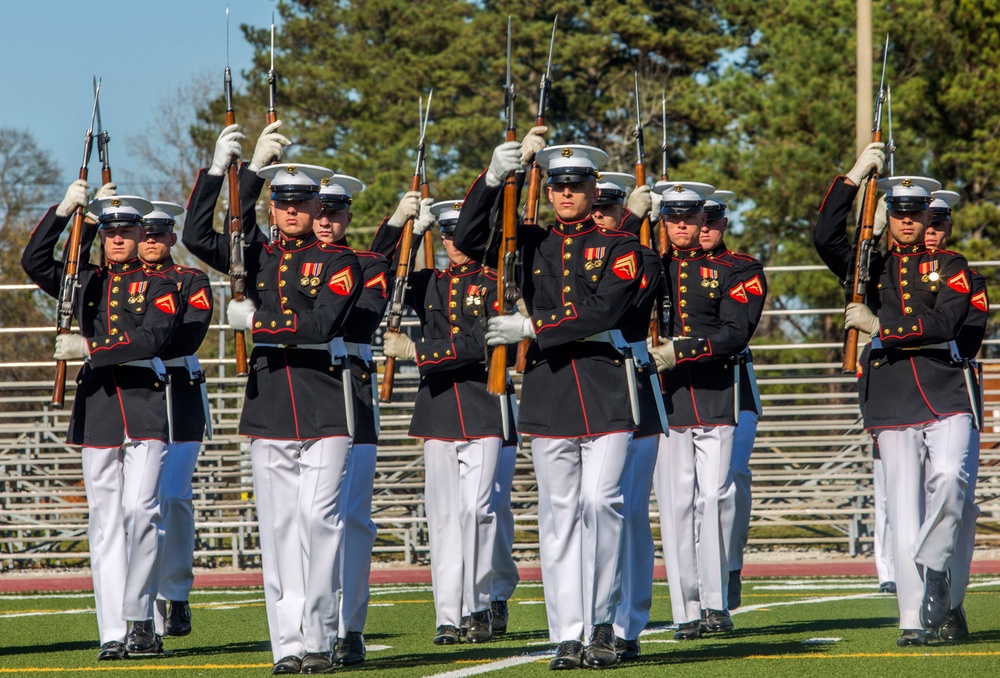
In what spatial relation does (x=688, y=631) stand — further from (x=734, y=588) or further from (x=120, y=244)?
(x=120, y=244)

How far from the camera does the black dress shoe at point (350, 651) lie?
7.05 metres

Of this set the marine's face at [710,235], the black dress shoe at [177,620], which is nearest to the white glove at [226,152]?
the black dress shoe at [177,620]

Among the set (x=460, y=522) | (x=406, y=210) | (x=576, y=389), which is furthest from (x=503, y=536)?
(x=576, y=389)

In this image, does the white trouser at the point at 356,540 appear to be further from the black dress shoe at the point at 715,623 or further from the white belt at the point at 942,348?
the white belt at the point at 942,348

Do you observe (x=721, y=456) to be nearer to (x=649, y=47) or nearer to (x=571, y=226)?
(x=571, y=226)

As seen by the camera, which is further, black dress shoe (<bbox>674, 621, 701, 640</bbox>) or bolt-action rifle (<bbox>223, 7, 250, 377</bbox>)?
black dress shoe (<bbox>674, 621, 701, 640</bbox>)

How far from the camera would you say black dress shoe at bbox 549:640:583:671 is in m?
6.52

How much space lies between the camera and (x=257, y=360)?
283 inches

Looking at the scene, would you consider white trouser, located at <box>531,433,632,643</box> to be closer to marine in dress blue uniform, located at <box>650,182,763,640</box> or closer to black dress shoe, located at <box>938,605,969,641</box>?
marine in dress blue uniform, located at <box>650,182,763,640</box>

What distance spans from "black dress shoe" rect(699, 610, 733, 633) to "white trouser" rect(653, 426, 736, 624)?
0.16 feet

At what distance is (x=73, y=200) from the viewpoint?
8531 mm

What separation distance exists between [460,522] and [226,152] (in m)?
2.49

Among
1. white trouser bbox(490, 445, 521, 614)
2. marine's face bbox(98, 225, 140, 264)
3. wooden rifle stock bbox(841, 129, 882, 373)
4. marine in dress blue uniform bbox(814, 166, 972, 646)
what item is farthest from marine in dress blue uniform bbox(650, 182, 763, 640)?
marine's face bbox(98, 225, 140, 264)

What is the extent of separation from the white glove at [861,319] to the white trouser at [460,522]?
2120mm
